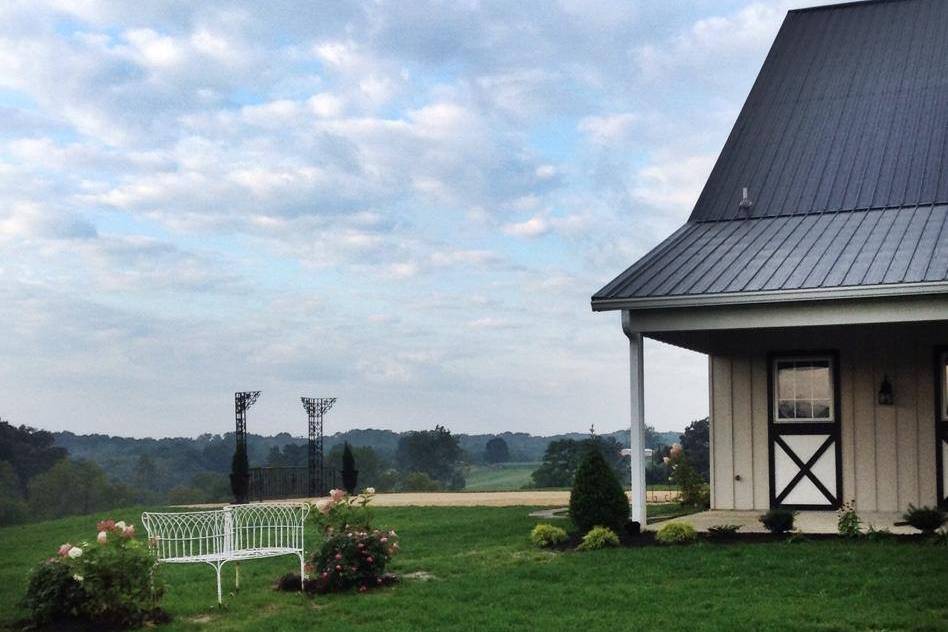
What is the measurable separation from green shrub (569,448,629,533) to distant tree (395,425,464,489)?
3500cm

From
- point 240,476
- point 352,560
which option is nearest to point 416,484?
point 240,476

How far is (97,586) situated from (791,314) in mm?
8274

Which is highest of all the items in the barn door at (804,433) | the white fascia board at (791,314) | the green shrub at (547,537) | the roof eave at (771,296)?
the roof eave at (771,296)

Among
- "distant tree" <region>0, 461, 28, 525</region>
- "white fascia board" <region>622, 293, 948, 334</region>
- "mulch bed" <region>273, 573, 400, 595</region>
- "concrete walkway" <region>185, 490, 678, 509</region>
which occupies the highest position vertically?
"white fascia board" <region>622, 293, 948, 334</region>

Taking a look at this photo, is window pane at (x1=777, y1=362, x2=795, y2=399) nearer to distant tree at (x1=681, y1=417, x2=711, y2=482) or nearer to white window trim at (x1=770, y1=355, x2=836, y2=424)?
white window trim at (x1=770, y1=355, x2=836, y2=424)

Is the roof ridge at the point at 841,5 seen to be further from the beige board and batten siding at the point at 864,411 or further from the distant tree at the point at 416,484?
the distant tree at the point at 416,484

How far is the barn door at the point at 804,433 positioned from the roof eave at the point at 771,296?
8.96 ft

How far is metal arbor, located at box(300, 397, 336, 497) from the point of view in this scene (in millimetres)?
27219

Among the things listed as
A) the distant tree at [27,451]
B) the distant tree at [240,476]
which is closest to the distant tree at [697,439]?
the distant tree at [240,476]

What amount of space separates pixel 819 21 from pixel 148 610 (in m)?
15.8

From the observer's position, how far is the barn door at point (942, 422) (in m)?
14.4

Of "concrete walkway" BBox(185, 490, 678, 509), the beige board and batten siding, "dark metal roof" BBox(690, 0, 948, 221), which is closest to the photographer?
the beige board and batten siding

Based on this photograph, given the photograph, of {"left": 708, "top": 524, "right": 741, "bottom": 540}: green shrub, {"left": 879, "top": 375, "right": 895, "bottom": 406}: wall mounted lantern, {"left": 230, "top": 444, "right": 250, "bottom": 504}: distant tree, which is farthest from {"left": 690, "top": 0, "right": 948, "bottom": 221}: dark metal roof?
{"left": 230, "top": 444, "right": 250, "bottom": 504}: distant tree

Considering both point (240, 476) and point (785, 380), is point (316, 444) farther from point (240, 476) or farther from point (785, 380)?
point (785, 380)
